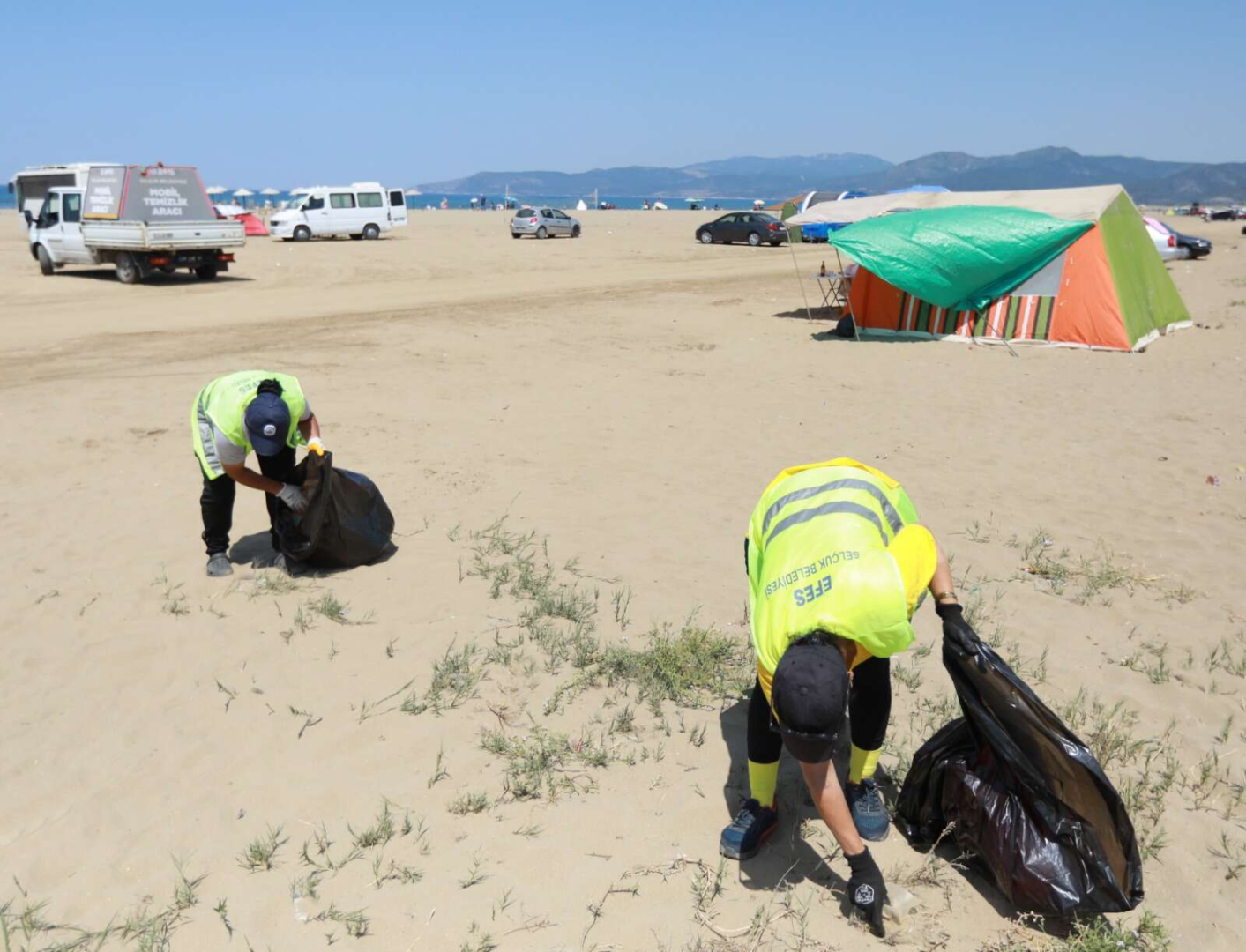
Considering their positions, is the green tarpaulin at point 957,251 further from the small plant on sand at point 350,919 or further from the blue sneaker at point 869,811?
the small plant on sand at point 350,919

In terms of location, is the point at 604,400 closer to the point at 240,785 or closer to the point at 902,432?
the point at 902,432

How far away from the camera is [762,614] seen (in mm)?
2670

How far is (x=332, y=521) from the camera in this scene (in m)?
4.98

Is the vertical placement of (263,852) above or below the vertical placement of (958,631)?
below

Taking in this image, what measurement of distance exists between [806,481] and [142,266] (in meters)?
18.4

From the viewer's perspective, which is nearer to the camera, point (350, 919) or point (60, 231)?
point (350, 919)

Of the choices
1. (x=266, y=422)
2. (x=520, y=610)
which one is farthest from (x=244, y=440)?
(x=520, y=610)

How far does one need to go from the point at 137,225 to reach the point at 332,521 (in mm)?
14837

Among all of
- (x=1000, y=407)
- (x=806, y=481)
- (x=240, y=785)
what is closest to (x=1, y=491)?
(x=240, y=785)

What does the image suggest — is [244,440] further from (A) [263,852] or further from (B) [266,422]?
(A) [263,852]

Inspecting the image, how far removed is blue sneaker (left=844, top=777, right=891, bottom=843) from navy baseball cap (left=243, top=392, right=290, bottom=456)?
2974mm

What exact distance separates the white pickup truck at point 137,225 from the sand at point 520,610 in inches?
264

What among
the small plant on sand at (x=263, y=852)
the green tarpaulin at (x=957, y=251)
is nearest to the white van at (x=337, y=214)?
the green tarpaulin at (x=957, y=251)

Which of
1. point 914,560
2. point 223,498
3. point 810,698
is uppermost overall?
point 914,560
